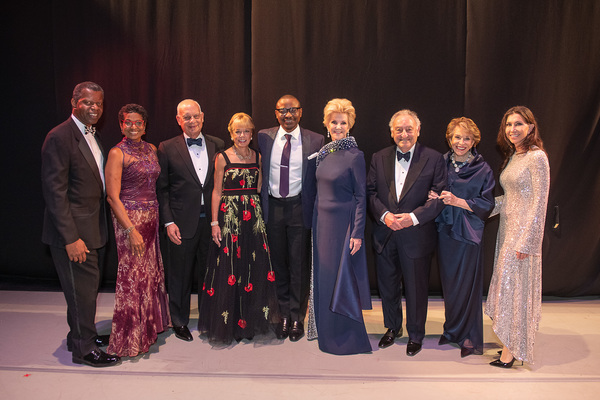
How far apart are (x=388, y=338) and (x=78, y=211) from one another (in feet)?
7.87

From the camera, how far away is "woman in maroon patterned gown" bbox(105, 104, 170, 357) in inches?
126

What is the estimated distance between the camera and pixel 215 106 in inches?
183

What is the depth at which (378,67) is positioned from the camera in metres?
4.51

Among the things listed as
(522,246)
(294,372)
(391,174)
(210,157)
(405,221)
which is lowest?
(294,372)

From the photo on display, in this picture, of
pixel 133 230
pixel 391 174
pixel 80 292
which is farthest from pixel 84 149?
pixel 391 174

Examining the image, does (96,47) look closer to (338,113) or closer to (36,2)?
(36,2)

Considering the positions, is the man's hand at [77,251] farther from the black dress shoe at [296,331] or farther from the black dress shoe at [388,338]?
the black dress shoe at [388,338]

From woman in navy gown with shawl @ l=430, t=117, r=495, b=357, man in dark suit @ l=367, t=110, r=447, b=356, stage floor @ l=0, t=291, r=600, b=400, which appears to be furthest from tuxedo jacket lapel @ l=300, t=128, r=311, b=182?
stage floor @ l=0, t=291, r=600, b=400

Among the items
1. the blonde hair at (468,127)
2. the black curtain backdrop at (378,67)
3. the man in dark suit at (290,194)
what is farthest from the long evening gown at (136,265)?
the blonde hair at (468,127)

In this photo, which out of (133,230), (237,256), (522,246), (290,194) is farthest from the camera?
(290,194)

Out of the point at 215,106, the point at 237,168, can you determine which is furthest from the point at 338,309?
the point at 215,106

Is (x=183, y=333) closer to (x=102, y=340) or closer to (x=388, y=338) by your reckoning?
(x=102, y=340)

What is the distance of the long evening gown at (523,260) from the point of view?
2982 millimetres

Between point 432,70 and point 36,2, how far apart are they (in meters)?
4.18
